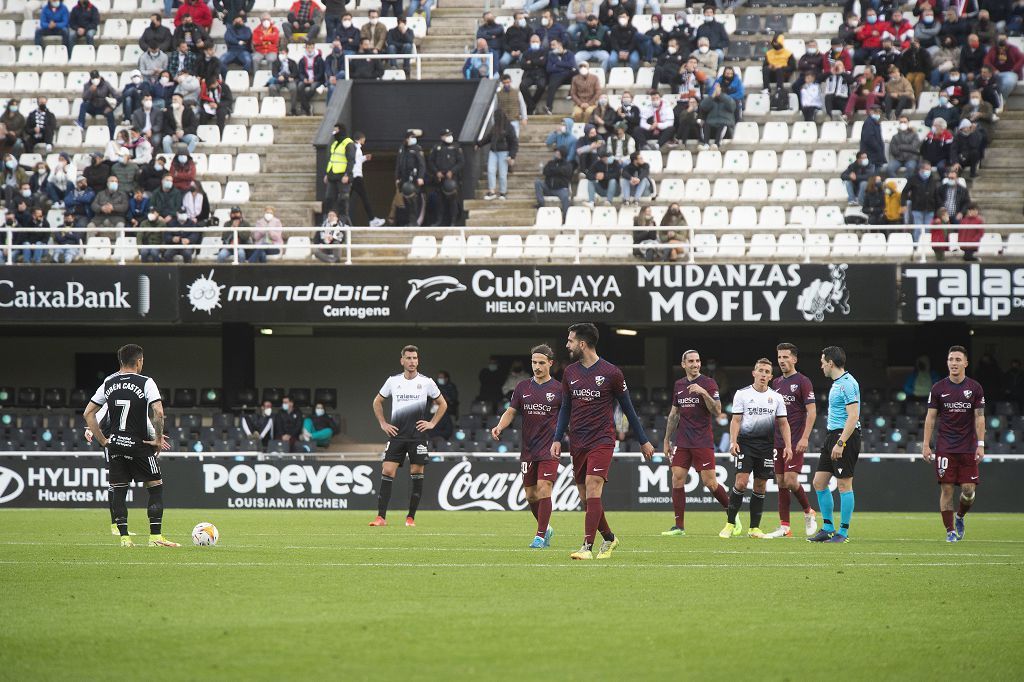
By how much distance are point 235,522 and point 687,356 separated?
23.5 ft

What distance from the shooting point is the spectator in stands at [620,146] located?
2881 centimetres

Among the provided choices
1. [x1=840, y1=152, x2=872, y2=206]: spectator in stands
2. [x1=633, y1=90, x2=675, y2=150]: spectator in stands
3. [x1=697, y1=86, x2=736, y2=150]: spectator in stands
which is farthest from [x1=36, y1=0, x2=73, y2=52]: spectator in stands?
[x1=840, y1=152, x2=872, y2=206]: spectator in stands

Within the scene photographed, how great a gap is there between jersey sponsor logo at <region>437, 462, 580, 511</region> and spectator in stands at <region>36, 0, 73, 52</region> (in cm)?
1746

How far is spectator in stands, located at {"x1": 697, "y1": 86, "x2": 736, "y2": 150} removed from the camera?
30.1 metres

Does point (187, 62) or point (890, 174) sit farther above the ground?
point (187, 62)

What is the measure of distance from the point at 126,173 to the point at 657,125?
11280mm

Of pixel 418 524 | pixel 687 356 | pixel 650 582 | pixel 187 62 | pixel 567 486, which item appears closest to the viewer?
pixel 650 582

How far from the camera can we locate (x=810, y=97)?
30.5m

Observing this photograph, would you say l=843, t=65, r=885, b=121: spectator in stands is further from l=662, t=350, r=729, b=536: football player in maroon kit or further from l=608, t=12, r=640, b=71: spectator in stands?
l=662, t=350, r=729, b=536: football player in maroon kit

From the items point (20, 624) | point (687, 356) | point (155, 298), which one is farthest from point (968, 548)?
point (155, 298)

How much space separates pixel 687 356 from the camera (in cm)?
1655

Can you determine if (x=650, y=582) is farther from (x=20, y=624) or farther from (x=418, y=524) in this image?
(x=418, y=524)

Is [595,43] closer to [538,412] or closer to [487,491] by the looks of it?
[487,491]

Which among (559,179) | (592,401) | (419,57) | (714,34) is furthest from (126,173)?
(592,401)
